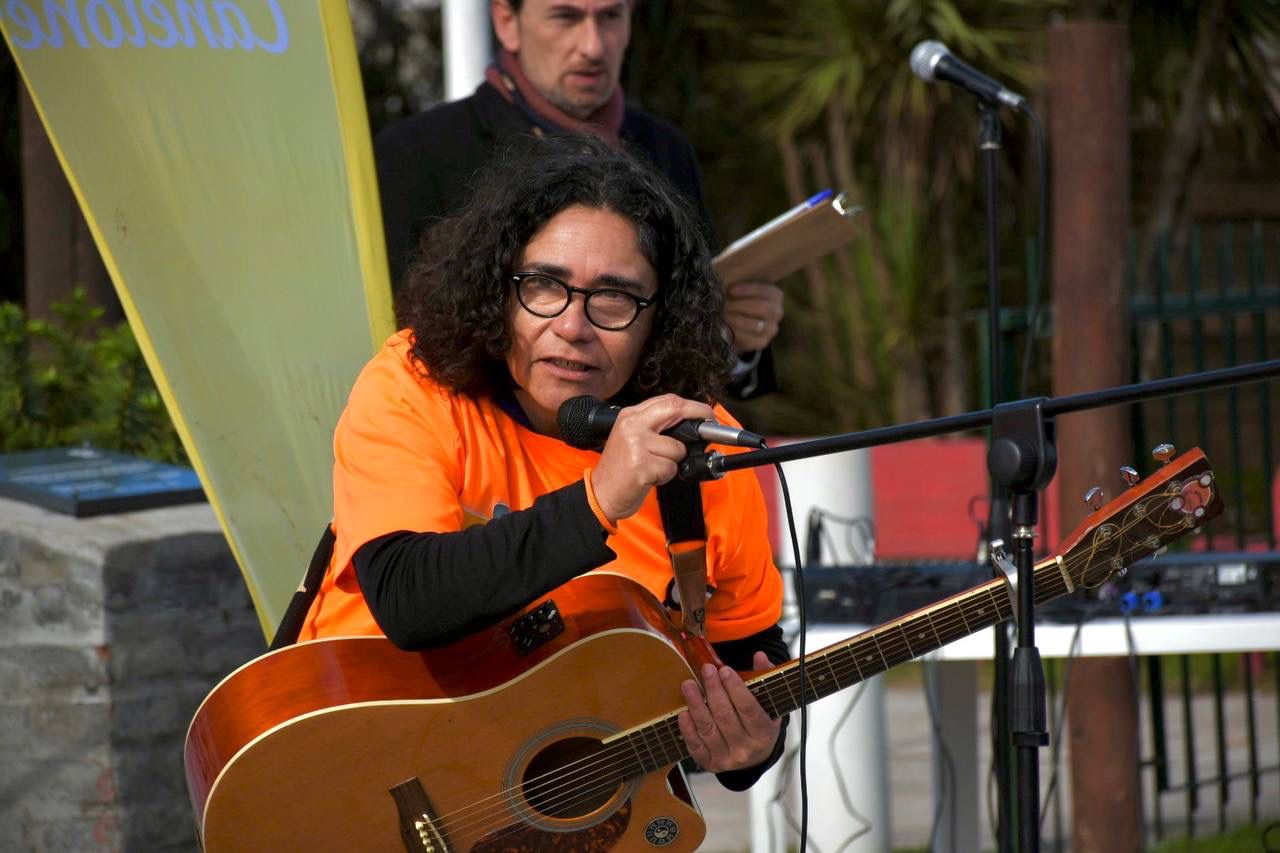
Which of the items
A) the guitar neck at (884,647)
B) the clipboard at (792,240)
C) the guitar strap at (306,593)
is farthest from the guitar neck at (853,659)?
the clipboard at (792,240)

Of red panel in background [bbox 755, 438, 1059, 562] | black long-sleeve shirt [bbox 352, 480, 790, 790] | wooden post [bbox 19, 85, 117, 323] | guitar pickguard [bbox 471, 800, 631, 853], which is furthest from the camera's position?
red panel in background [bbox 755, 438, 1059, 562]

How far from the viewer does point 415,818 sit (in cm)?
257

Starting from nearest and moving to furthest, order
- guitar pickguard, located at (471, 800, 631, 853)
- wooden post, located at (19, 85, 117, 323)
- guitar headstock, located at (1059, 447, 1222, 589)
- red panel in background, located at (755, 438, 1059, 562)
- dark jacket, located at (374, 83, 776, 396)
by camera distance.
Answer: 1. guitar headstock, located at (1059, 447, 1222, 589)
2. guitar pickguard, located at (471, 800, 631, 853)
3. dark jacket, located at (374, 83, 776, 396)
4. wooden post, located at (19, 85, 117, 323)
5. red panel in background, located at (755, 438, 1059, 562)

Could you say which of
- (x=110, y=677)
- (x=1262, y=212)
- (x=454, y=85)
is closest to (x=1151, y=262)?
(x=1262, y=212)

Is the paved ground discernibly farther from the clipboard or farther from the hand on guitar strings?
the hand on guitar strings

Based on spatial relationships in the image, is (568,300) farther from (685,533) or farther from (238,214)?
(238,214)

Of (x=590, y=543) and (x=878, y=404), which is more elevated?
(x=590, y=543)

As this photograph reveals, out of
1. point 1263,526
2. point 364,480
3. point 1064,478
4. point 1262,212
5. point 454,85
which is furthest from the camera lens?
point 1262,212

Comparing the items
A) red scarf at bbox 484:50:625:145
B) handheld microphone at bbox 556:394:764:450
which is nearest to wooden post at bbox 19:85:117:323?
red scarf at bbox 484:50:625:145

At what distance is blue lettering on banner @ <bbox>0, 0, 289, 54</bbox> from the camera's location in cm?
302

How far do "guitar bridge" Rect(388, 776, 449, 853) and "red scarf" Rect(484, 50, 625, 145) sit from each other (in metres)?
1.55

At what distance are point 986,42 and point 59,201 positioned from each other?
5718 mm

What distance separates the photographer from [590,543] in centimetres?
228

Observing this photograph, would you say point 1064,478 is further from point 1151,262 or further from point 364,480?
point 1151,262
